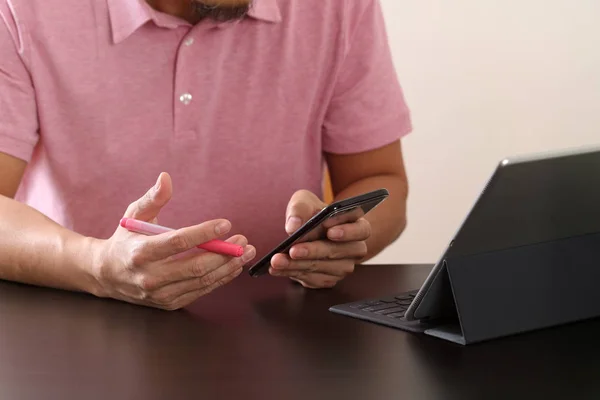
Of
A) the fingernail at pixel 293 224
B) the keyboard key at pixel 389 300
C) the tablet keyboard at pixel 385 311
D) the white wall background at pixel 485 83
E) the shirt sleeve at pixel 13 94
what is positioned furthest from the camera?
the white wall background at pixel 485 83

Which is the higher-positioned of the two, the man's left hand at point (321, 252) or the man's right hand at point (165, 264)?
the man's right hand at point (165, 264)

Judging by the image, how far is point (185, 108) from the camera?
141 cm

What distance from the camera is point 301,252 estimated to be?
1084 millimetres

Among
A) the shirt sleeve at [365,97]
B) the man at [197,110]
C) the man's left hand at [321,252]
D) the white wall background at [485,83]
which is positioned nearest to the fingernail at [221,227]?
the man's left hand at [321,252]

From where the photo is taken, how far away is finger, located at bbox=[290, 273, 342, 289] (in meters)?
1.12

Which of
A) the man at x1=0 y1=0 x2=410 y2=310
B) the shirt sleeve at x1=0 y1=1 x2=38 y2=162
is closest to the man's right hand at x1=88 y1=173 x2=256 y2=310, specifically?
the man at x1=0 y1=0 x2=410 y2=310

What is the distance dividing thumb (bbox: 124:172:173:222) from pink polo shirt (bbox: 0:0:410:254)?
1.23 feet

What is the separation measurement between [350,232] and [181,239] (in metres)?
0.25

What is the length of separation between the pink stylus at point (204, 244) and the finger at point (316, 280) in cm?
15

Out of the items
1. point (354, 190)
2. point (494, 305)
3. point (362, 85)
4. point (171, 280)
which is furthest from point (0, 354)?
point (362, 85)

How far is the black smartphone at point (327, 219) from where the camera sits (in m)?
1.00

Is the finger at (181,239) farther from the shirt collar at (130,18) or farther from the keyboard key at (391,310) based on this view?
the shirt collar at (130,18)

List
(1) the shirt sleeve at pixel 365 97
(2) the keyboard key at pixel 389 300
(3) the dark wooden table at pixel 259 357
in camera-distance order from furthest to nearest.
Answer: (1) the shirt sleeve at pixel 365 97 → (2) the keyboard key at pixel 389 300 → (3) the dark wooden table at pixel 259 357

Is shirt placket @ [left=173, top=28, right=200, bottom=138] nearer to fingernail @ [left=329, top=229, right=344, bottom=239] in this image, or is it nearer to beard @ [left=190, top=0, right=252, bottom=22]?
beard @ [left=190, top=0, right=252, bottom=22]
